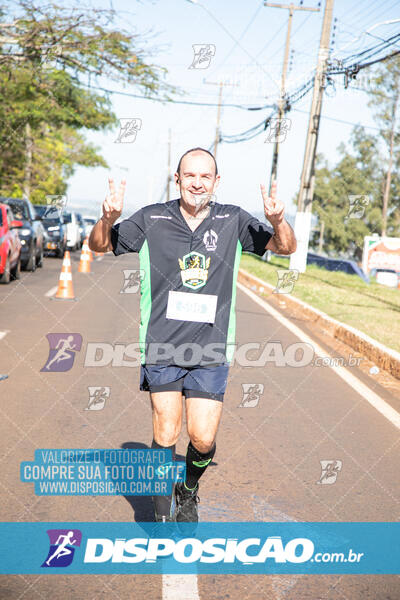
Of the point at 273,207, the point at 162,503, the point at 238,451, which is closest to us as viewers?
the point at 273,207

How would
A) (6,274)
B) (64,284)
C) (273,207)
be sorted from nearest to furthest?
(273,207) < (64,284) < (6,274)

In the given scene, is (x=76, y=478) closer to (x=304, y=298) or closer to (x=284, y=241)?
(x=284, y=241)

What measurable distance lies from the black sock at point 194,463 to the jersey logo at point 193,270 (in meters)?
0.88

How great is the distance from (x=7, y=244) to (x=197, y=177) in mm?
13073

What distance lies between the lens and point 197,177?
141 inches

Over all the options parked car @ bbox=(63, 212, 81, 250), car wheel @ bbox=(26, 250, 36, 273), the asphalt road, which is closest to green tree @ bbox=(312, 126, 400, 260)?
parked car @ bbox=(63, 212, 81, 250)

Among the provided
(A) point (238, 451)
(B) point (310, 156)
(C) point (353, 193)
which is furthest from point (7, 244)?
(C) point (353, 193)

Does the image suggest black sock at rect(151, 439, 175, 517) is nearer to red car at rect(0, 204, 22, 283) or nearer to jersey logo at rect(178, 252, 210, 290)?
jersey logo at rect(178, 252, 210, 290)

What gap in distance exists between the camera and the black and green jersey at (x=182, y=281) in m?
3.58

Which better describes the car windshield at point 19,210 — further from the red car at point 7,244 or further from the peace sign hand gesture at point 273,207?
the peace sign hand gesture at point 273,207

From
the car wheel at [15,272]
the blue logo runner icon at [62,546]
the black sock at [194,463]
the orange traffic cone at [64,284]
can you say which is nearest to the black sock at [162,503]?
the black sock at [194,463]

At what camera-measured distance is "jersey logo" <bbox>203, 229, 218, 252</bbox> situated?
3.64 meters

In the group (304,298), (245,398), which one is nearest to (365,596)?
(245,398)

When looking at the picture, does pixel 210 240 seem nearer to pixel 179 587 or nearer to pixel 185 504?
pixel 185 504
